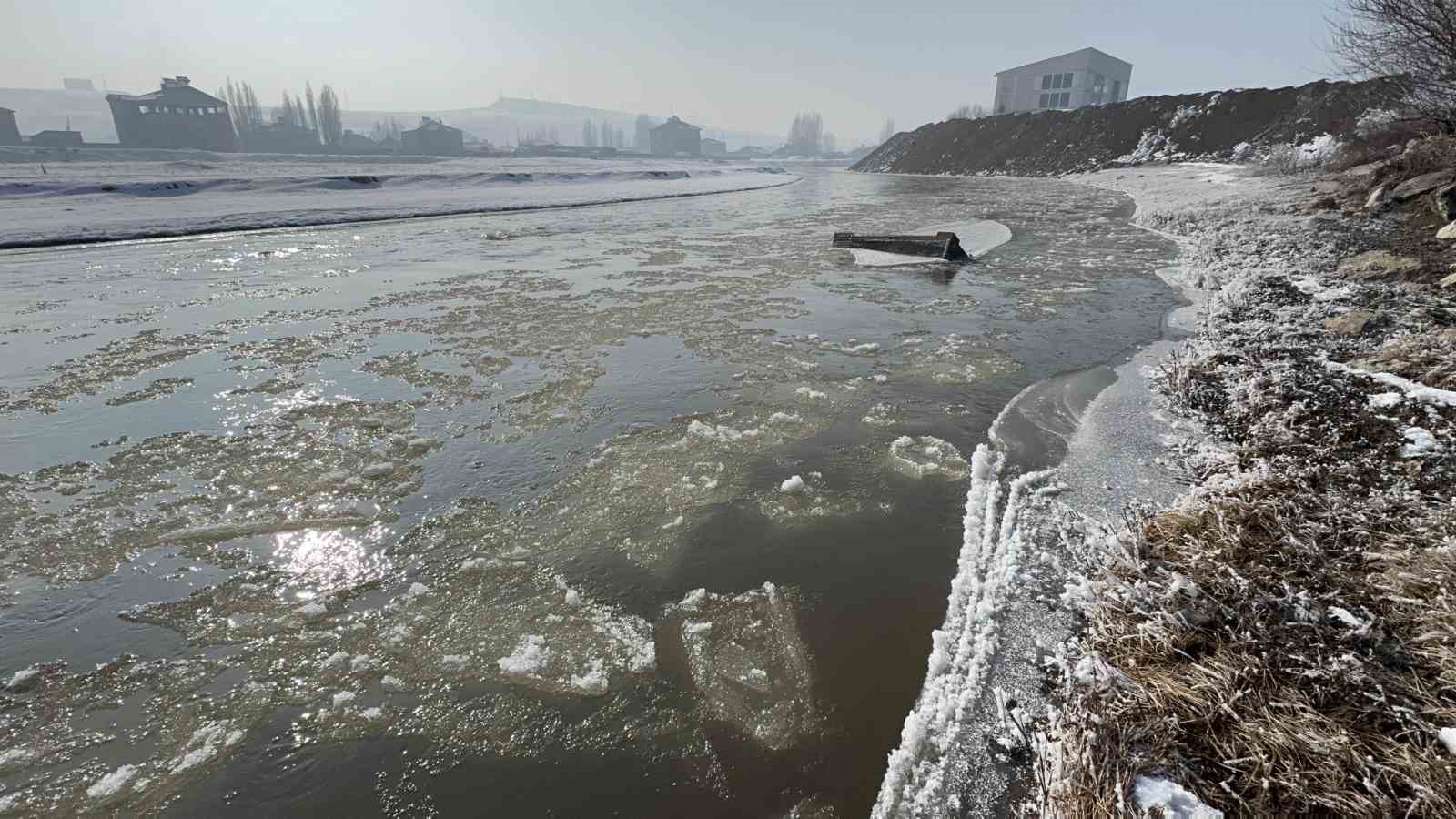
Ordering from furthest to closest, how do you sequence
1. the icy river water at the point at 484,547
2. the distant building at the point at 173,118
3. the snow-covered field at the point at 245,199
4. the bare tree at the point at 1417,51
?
1. the distant building at the point at 173,118
2. the snow-covered field at the point at 245,199
3. the bare tree at the point at 1417,51
4. the icy river water at the point at 484,547

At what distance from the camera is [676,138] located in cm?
16175

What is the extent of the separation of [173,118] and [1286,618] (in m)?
113

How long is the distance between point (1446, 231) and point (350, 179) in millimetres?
42119

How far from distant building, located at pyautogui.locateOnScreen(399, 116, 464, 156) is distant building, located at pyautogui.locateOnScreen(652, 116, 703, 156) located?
6437cm

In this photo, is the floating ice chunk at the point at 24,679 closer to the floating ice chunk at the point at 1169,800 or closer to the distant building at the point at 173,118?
the floating ice chunk at the point at 1169,800

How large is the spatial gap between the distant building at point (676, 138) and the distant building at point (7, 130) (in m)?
115

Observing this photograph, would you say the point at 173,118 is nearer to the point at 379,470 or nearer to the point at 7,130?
the point at 7,130

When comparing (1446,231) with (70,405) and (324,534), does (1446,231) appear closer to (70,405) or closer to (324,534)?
(324,534)

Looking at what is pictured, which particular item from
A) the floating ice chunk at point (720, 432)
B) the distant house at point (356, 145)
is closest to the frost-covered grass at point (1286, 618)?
the floating ice chunk at point (720, 432)

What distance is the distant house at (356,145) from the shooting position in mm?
97938

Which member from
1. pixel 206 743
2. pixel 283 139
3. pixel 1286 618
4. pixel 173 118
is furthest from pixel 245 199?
pixel 283 139

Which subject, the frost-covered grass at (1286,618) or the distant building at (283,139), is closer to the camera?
the frost-covered grass at (1286,618)

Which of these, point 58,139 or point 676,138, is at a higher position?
point 676,138

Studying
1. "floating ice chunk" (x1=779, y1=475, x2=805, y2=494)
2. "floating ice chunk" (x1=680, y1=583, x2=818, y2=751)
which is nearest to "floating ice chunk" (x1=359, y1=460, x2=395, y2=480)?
"floating ice chunk" (x1=680, y1=583, x2=818, y2=751)
